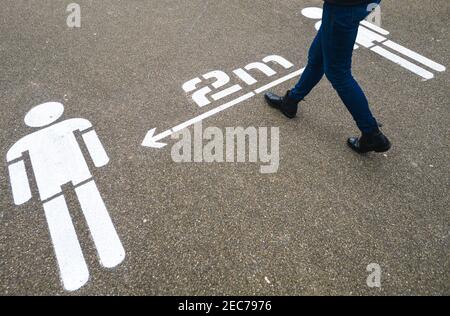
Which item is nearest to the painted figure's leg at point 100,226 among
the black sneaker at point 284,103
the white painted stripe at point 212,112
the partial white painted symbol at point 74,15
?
the white painted stripe at point 212,112

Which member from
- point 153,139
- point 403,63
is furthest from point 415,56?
point 153,139

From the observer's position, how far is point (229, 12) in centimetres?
492

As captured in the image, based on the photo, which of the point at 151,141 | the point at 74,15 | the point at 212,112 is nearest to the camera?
the point at 151,141

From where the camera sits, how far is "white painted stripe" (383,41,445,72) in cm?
383

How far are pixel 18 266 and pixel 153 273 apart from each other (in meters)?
0.87

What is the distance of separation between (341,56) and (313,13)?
2920mm

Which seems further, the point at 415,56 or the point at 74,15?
the point at 74,15

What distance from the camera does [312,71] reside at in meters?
2.82

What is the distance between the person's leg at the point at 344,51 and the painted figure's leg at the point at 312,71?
0.94 feet

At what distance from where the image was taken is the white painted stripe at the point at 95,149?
9.04 ft

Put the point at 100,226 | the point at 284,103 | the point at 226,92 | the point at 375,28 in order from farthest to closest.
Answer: the point at 375,28 → the point at 226,92 → the point at 284,103 → the point at 100,226

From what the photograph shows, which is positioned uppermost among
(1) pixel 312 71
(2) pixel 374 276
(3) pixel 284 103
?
(1) pixel 312 71

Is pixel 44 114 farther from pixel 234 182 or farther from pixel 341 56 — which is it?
pixel 341 56
